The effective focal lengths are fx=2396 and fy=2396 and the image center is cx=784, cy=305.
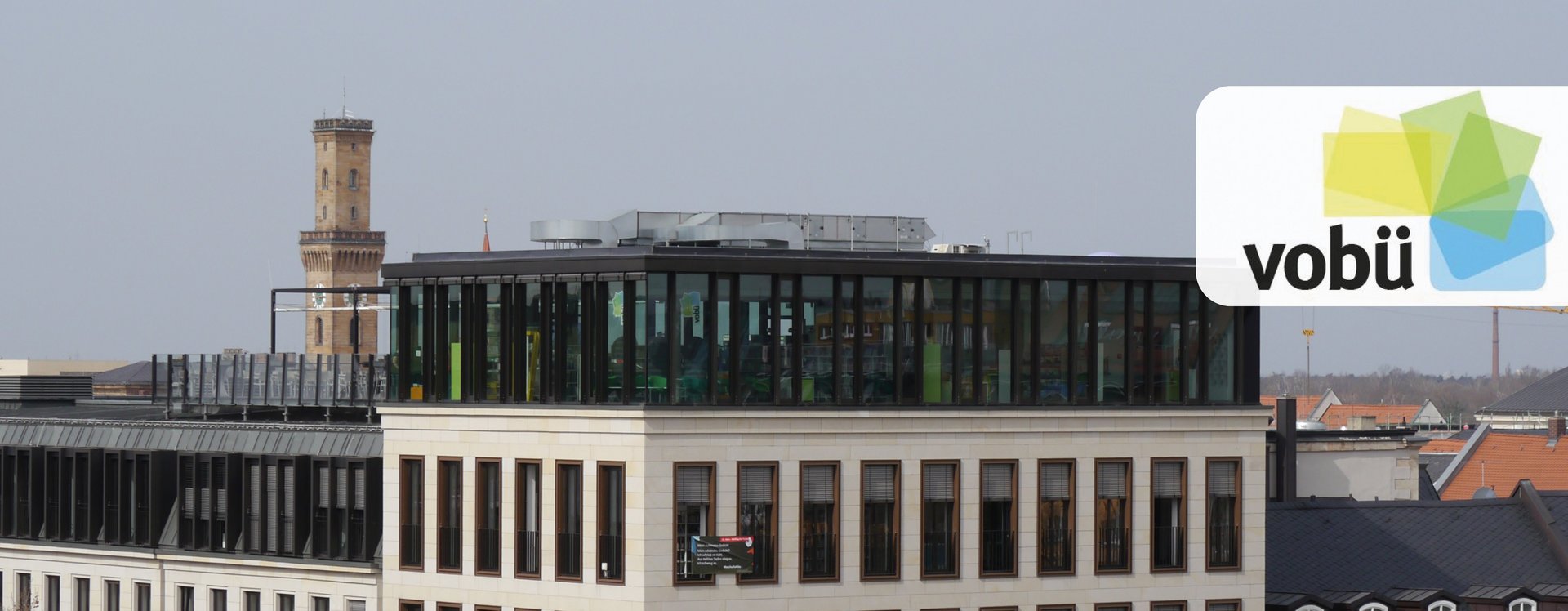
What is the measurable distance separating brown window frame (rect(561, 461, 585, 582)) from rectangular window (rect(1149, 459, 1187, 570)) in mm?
13780

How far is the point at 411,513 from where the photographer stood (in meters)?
56.5

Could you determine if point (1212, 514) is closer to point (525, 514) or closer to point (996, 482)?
point (996, 482)

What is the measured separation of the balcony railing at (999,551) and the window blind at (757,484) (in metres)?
5.50

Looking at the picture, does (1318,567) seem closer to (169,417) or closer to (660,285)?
(660,285)

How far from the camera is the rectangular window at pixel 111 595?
225ft

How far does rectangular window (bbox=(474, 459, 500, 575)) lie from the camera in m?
54.4

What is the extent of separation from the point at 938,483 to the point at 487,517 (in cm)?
1033

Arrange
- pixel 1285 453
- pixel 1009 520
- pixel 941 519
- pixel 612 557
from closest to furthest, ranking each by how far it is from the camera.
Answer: pixel 612 557, pixel 941 519, pixel 1009 520, pixel 1285 453

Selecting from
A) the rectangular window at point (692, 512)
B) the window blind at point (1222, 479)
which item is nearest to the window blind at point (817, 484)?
the rectangular window at point (692, 512)

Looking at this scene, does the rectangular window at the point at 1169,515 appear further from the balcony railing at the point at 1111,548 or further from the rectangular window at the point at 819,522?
the rectangular window at the point at 819,522

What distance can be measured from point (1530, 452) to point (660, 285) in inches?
3666

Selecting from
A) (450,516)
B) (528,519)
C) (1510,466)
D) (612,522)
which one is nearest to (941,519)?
(612,522)

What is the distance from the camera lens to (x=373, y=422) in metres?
64.4

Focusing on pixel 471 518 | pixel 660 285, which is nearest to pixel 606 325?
pixel 660 285
